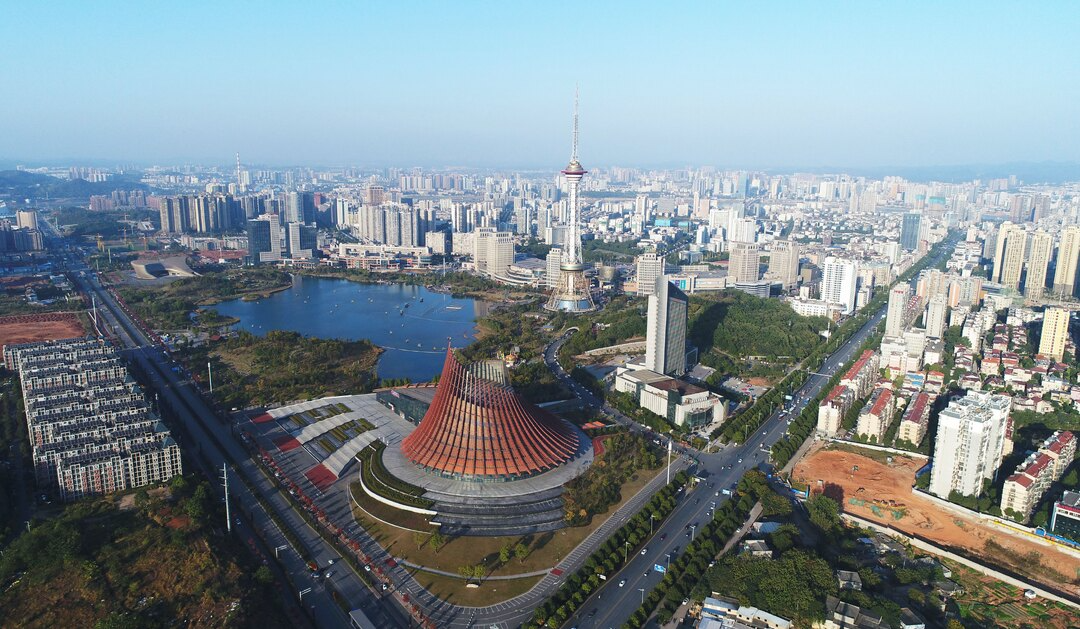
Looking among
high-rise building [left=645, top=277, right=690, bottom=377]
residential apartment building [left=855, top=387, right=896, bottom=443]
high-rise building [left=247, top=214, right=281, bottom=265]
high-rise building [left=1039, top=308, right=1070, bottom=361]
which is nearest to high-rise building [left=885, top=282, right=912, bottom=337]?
high-rise building [left=1039, top=308, right=1070, bottom=361]

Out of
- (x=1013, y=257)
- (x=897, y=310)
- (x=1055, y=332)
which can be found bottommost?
(x=1055, y=332)

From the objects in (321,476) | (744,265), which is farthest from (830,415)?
(744,265)

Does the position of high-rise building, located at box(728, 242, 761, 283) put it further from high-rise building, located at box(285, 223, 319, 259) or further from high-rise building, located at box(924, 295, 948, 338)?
high-rise building, located at box(285, 223, 319, 259)

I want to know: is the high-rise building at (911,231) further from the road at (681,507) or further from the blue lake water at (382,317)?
the blue lake water at (382,317)

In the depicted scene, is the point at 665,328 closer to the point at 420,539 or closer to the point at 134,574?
the point at 420,539

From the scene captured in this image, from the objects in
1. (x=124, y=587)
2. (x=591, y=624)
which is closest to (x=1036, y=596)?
(x=591, y=624)

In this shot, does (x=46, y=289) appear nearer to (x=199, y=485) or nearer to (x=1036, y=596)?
(x=199, y=485)
